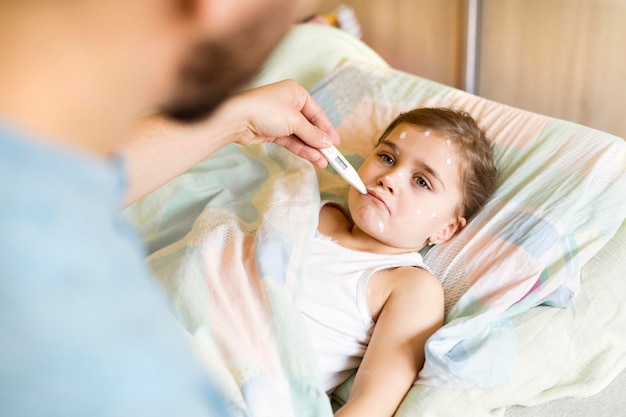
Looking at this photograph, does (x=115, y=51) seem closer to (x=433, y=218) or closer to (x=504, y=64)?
(x=433, y=218)

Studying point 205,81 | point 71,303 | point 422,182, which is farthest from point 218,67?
point 422,182

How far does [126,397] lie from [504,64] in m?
1.82

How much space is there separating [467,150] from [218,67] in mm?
1020

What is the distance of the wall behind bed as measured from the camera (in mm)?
1865

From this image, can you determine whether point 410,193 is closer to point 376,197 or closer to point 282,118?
point 376,197

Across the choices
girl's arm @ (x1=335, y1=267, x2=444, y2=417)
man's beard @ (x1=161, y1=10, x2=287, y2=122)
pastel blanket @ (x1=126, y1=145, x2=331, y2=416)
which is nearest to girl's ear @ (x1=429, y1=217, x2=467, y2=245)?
girl's arm @ (x1=335, y1=267, x2=444, y2=417)

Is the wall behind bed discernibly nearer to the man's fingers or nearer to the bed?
the bed

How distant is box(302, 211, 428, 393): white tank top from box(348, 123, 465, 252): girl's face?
2.0 inches

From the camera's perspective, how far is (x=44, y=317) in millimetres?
417

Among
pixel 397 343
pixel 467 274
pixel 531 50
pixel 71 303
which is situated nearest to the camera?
pixel 71 303

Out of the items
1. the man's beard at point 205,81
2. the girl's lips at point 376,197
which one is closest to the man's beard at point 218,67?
the man's beard at point 205,81

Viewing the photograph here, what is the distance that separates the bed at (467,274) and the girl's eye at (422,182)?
12 cm

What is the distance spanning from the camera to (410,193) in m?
1.38

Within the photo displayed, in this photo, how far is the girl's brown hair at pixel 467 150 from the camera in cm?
143
